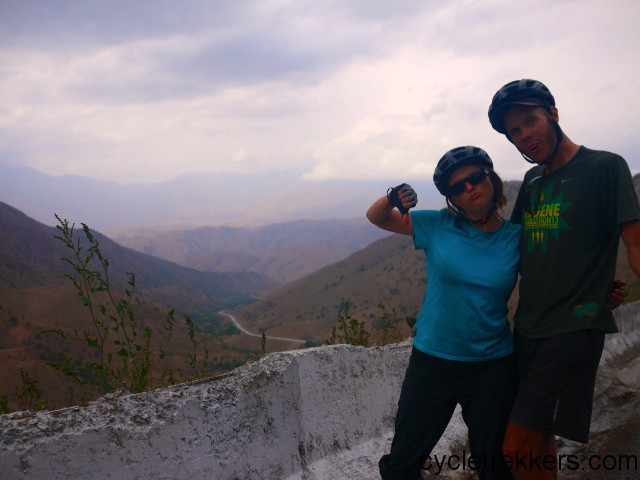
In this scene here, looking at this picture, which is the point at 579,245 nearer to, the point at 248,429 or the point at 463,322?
the point at 463,322

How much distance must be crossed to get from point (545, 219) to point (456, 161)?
0.49 metres

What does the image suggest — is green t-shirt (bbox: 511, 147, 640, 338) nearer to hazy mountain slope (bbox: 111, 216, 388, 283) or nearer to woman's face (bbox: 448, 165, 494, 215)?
woman's face (bbox: 448, 165, 494, 215)

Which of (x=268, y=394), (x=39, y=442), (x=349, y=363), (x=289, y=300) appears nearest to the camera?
(x=39, y=442)

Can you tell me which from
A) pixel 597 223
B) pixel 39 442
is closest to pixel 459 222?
pixel 597 223

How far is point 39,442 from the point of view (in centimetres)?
206

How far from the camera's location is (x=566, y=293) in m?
2.23

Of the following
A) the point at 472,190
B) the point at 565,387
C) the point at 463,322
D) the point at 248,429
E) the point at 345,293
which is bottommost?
the point at 345,293

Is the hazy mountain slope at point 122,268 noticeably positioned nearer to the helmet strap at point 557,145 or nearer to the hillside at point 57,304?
the hillside at point 57,304

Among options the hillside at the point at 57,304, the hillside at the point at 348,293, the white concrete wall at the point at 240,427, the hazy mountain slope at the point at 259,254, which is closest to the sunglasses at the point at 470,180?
the white concrete wall at the point at 240,427

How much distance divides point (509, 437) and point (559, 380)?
346mm

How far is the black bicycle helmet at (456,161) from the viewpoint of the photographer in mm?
2514

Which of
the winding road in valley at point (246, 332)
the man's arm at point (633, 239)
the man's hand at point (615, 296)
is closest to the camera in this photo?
the man's arm at point (633, 239)

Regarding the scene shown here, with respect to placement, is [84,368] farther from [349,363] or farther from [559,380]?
[559,380]

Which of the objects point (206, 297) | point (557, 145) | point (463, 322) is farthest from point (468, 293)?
point (206, 297)
